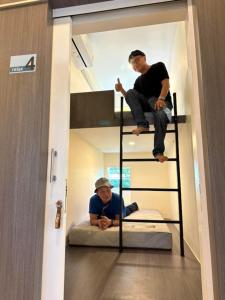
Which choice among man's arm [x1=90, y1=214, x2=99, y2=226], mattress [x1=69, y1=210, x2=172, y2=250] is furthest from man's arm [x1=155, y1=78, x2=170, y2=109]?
man's arm [x1=90, y1=214, x2=99, y2=226]

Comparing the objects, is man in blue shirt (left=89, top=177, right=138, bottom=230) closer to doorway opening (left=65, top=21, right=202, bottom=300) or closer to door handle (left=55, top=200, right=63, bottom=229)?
doorway opening (left=65, top=21, right=202, bottom=300)

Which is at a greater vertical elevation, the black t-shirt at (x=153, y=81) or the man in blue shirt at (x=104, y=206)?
the black t-shirt at (x=153, y=81)

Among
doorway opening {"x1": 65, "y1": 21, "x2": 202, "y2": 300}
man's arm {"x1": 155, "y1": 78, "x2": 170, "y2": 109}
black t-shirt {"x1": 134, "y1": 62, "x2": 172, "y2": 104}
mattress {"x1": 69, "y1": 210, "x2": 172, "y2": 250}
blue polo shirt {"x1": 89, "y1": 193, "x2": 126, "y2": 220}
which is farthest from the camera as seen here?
blue polo shirt {"x1": 89, "y1": 193, "x2": 126, "y2": 220}

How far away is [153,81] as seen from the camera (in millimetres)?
2219

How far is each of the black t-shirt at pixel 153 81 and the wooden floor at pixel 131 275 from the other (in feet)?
5.27

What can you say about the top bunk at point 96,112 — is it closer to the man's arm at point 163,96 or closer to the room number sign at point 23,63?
the man's arm at point 163,96

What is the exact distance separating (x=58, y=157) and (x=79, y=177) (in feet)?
7.75

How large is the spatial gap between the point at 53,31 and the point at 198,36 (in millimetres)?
751

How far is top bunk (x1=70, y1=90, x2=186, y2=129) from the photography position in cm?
254

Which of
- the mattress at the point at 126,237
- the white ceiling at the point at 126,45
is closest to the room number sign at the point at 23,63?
the mattress at the point at 126,237

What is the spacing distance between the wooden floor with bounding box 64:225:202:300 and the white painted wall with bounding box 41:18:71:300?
58 cm

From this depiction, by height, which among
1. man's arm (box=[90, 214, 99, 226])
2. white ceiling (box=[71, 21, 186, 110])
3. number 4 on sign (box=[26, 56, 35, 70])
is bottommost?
man's arm (box=[90, 214, 99, 226])

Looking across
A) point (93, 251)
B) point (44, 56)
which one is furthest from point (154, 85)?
point (93, 251)

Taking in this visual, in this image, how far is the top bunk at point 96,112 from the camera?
2.54 m
